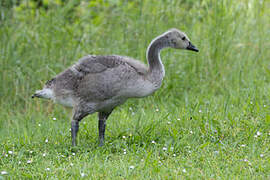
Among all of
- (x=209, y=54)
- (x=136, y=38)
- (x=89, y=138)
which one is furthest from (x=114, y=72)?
(x=209, y=54)

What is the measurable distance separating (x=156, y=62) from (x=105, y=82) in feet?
2.39

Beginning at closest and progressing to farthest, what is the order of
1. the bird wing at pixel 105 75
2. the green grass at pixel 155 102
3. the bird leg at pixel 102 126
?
the green grass at pixel 155 102
the bird wing at pixel 105 75
the bird leg at pixel 102 126

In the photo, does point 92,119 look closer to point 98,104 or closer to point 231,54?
point 98,104

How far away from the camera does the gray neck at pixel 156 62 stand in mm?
5195

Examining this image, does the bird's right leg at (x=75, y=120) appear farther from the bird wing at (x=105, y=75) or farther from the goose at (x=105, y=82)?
the bird wing at (x=105, y=75)

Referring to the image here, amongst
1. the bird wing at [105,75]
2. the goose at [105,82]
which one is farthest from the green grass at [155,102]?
the bird wing at [105,75]

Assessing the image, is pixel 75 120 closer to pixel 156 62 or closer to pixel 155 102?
pixel 156 62

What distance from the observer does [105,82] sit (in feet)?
16.6

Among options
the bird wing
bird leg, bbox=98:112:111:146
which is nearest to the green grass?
bird leg, bbox=98:112:111:146

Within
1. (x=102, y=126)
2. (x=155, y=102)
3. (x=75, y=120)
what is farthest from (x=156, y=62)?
(x=155, y=102)

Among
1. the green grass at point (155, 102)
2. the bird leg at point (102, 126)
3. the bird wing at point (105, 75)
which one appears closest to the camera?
the green grass at point (155, 102)

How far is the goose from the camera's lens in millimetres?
5047

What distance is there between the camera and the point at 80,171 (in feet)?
14.4

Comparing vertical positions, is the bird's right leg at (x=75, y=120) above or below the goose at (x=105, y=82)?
below
